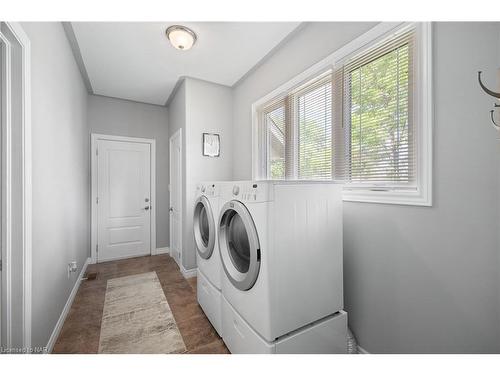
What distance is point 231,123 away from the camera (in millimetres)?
3137

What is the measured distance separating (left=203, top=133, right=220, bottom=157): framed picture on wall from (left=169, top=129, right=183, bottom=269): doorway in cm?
40

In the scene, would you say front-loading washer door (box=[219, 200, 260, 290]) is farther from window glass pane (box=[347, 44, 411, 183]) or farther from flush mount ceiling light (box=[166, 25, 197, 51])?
flush mount ceiling light (box=[166, 25, 197, 51])

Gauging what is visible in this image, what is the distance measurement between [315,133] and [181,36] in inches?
57.7

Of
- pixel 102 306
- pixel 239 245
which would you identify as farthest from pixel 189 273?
pixel 239 245

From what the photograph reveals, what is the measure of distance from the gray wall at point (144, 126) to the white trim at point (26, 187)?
246 centimetres

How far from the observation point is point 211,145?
9.71ft

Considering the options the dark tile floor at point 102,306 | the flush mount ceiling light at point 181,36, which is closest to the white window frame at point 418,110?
the flush mount ceiling light at point 181,36

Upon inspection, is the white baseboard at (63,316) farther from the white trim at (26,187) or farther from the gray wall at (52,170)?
Answer: the white trim at (26,187)

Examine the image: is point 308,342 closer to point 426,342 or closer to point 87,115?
point 426,342

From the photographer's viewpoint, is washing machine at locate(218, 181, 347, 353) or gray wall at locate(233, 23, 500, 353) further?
washing machine at locate(218, 181, 347, 353)

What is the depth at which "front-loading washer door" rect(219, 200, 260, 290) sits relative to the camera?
120 cm

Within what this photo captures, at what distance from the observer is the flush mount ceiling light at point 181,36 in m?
1.87

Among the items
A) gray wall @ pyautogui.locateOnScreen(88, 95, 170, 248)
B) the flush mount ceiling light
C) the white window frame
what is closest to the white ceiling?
the flush mount ceiling light

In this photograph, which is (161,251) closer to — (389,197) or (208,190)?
(208,190)
